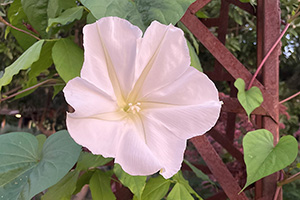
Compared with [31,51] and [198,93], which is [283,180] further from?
[31,51]

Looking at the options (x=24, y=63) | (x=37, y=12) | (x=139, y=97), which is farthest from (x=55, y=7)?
(x=139, y=97)

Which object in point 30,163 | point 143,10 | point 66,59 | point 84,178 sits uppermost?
point 143,10

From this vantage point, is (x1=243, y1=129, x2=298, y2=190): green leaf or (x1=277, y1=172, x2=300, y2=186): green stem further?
(x1=277, y1=172, x2=300, y2=186): green stem

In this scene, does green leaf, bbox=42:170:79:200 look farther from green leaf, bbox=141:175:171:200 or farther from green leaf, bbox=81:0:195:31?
green leaf, bbox=81:0:195:31

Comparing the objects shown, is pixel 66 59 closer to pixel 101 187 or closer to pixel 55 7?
pixel 55 7

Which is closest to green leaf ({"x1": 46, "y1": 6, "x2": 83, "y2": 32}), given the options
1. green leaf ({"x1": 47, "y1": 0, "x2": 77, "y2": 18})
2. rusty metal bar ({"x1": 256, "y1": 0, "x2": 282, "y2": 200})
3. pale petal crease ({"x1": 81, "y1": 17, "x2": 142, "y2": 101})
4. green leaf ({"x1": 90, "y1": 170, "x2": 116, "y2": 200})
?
green leaf ({"x1": 47, "y1": 0, "x2": 77, "y2": 18})

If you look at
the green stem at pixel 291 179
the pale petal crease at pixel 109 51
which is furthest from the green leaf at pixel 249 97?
the pale petal crease at pixel 109 51
